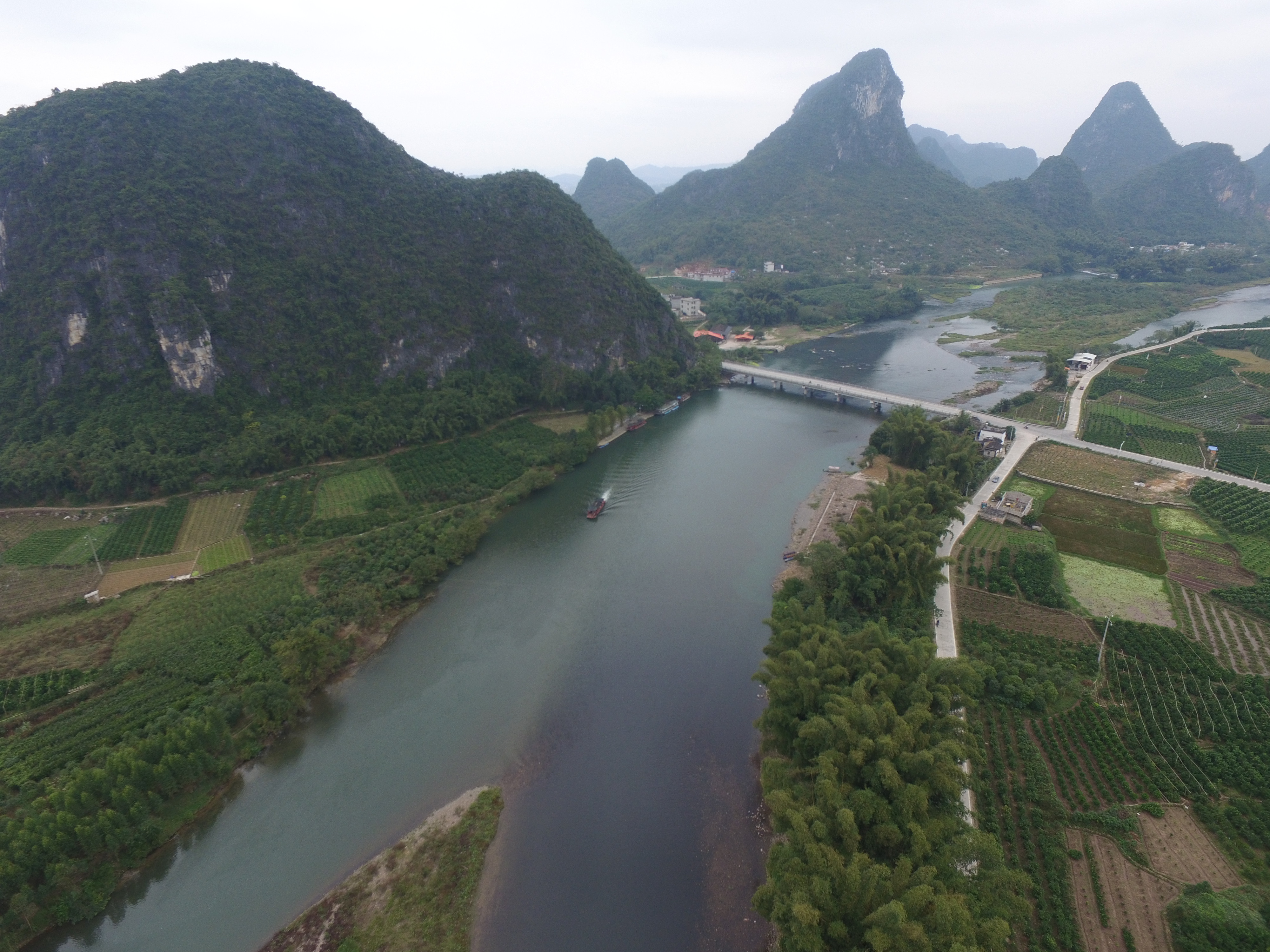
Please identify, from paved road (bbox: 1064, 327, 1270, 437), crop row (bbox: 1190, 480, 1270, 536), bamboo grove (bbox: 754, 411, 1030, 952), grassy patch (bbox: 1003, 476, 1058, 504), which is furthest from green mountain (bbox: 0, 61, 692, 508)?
crop row (bbox: 1190, 480, 1270, 536)

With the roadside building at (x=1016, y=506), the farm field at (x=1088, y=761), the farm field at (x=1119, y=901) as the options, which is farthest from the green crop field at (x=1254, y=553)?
the farm field at (x=1119, y=901)

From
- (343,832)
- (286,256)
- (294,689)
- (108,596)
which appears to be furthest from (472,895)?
(286,256)

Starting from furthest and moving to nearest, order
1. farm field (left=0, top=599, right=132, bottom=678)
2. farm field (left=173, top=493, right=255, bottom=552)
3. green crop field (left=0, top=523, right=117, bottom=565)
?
1. farm field (left=173, top=493, right=255, bottom=552)
2. green crop field (left=0, top=523, right=117, bottom=565)
3. farm field (left=0, top=599, right=132, bottom=678)

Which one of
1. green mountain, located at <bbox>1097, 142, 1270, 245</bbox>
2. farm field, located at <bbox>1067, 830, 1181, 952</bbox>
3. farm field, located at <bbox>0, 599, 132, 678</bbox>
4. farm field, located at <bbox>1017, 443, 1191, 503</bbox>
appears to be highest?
green mountain, located at <bbox>1097, 142, 1270, 245</bbox>

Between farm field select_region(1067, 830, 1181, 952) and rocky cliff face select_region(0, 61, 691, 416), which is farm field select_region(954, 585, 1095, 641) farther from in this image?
rocky cliff face select_region(0, 61, 691, 416)

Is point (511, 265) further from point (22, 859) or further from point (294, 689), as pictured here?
point (22, 859)

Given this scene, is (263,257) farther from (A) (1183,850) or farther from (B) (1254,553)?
(B) (1254,553)

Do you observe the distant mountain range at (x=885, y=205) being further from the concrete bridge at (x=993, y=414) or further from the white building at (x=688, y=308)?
the concrete bridge at (x=993, y=414)

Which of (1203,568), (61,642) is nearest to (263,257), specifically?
(61,642)
